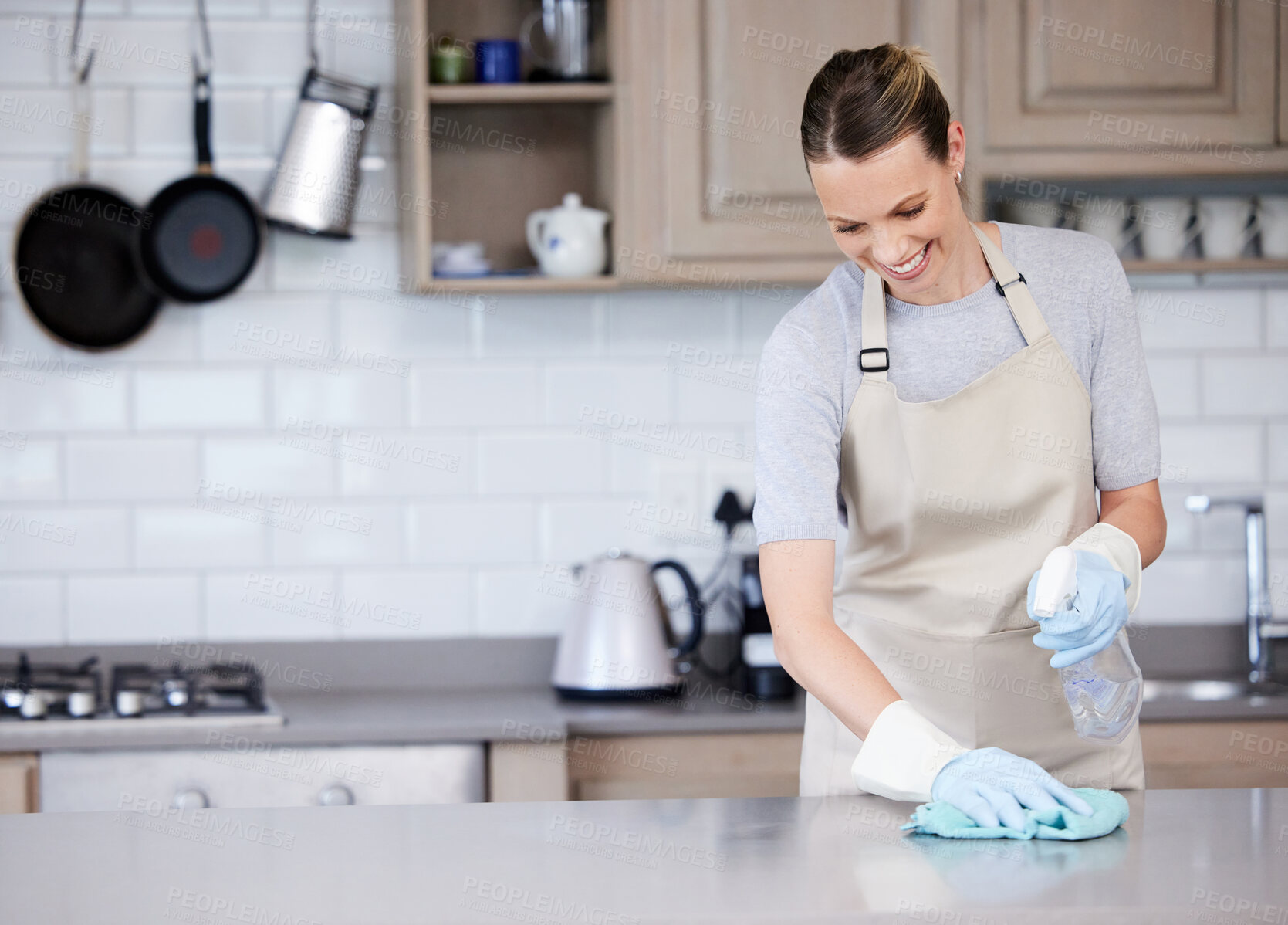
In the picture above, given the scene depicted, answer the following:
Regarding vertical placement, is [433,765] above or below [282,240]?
below

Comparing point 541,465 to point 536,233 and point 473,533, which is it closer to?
point 473,533

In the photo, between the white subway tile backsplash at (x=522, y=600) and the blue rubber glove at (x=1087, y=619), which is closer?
the blue rubber glove at (x=1087, y=619)

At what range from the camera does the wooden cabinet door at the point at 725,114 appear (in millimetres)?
2146

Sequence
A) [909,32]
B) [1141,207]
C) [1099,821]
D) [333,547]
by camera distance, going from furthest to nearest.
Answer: [333,547] < [1141,207] < [909,32] < [1099,821]

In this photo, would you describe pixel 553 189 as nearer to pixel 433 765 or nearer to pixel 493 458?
pixel 493 458

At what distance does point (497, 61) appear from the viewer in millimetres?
2293

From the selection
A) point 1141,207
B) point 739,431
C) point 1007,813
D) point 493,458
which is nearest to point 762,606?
point 739,431

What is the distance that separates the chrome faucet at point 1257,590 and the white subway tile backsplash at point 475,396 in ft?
4.27

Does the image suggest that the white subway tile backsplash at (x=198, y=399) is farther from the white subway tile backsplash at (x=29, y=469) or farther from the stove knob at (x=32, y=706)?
the stove knob at (x=32, y=706)

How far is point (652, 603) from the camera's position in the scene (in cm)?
225

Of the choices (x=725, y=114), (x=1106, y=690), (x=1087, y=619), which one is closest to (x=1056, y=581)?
(x=1087, y=619)

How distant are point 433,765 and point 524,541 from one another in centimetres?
59

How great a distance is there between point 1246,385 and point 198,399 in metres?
2.05

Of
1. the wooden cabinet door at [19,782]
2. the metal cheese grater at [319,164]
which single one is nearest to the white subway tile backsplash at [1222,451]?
the metal cheese grater at [319,164]
